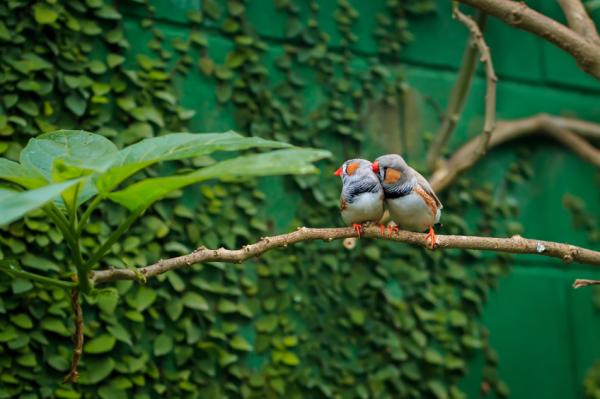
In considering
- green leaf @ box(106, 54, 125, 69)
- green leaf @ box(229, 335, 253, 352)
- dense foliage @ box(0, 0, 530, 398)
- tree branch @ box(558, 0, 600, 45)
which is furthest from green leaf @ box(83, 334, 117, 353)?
tree branch @ box(558, 0, 600, 45)

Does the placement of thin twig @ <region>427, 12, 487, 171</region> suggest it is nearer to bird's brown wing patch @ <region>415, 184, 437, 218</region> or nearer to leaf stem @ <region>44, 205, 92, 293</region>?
bird's brown wing patch @ <region>415, 184, 437, 218</region>

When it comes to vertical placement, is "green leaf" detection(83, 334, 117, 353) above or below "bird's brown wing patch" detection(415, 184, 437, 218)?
below

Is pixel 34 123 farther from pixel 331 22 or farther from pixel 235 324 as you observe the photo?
pixel 331 22

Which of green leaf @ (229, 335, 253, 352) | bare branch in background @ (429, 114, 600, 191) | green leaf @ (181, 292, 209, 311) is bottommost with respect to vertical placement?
green leaf @ (229, 335, 253, 352)

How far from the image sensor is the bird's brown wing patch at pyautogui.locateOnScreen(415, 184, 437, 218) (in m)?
2.25

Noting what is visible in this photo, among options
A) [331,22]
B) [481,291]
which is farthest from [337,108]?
[481,291]

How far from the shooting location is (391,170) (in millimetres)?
2217

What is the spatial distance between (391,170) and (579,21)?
0.84 m

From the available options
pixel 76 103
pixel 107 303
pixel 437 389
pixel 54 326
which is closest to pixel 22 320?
pixel 54 326

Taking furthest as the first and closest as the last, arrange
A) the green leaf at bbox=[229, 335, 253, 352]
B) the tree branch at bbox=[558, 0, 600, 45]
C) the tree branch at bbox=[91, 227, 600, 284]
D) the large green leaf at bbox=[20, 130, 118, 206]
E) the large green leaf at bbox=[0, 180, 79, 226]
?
the green leaf at bbox=[229, 335, 253, 352] < the tree branch at bbox=[558, 0, 600, 45] < the tree branch at bbox=[91, 227, 600, 284] < the large green leaf at bbox=[20, 130, 118, 206] < the large green leaf at bbox=[0, 180, 79, 226]

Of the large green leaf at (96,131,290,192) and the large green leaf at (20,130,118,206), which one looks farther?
the large green leaf at (20,130,118,206)

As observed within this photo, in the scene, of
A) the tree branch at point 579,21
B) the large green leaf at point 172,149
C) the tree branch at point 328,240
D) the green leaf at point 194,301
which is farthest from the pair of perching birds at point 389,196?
the large green leaf at point 172,149

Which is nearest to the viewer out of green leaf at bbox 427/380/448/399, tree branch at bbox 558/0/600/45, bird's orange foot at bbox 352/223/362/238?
bird's orange foot at bbox 352/223/362/238

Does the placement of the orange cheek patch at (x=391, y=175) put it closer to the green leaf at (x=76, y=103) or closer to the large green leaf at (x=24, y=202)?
the green leaf at (x=76, y=103)
